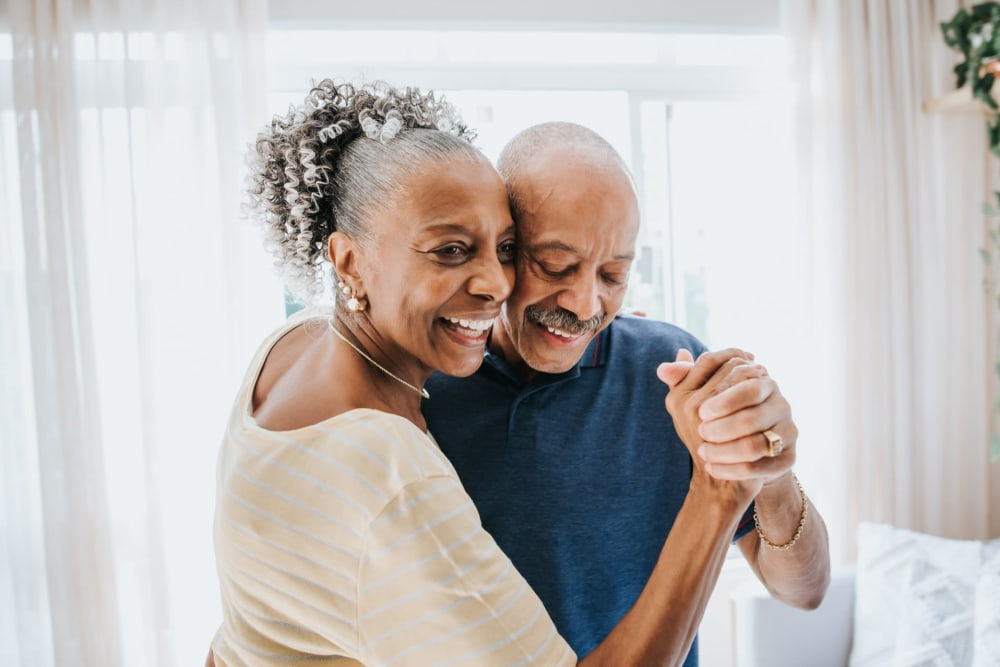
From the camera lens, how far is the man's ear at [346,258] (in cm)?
89

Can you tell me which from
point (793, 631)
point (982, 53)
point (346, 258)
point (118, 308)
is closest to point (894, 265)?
point (982, 53)

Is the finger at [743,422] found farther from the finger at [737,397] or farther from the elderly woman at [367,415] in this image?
the elderly woman at [367,415]

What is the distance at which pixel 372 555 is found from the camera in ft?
2.15

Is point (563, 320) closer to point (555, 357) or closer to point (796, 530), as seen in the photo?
point (555, 357)

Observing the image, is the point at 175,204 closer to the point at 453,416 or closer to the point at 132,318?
the point at 132,318

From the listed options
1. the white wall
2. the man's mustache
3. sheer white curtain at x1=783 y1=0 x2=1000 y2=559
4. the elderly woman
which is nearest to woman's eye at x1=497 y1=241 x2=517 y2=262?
the elderly woman

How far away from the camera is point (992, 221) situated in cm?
315

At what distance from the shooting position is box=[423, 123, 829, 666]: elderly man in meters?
1.09

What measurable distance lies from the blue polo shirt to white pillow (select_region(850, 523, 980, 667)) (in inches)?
58.7

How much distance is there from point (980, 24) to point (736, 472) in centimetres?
259

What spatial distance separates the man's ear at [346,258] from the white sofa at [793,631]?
214 centimetres

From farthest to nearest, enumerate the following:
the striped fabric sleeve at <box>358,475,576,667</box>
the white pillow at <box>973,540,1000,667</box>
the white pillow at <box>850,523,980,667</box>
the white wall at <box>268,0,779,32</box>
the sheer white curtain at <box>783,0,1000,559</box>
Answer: the sheer white curtain at <box>783,0,1000,559</box> → the white wall at <box>268,0,779,32</box> → the white pillow at <box>850,523,980,667</box> → the white pillow at <box>973,540,1000,667</box> → the striped fabric sleeve at <box>358,475,576,667</box>

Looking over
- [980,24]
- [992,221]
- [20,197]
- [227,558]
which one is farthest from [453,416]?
[992,221]

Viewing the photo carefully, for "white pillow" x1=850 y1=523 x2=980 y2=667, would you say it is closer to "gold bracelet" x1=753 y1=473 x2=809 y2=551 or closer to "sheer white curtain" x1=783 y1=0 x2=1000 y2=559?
"sheer white curtain" x1=783 y1=0 x2=1000 y2=559
